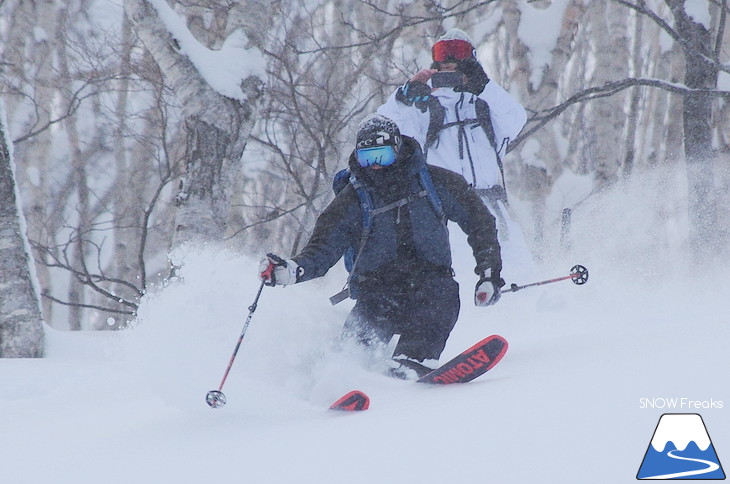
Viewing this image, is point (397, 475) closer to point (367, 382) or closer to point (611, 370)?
point (611, 370)

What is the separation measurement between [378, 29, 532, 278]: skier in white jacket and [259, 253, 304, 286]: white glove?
211 cm

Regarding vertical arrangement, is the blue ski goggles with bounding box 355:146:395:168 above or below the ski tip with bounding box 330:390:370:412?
above

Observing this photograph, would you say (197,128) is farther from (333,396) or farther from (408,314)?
(333,396)

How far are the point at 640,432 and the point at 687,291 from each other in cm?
443

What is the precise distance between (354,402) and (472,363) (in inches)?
23.1

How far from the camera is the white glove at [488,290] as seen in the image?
389cm

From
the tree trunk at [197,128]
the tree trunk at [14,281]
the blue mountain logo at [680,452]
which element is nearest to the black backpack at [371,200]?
the blue mountain logo at [680,452]

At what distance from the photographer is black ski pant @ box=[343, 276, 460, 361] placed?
393cm

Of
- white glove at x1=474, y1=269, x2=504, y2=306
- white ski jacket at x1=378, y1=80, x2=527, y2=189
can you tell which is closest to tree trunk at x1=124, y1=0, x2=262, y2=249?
white ski jacket at x1=378, y1=80, x2=527, y2=189

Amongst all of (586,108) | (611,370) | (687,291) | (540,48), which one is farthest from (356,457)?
(586,108)

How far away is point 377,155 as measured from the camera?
3.90 meters

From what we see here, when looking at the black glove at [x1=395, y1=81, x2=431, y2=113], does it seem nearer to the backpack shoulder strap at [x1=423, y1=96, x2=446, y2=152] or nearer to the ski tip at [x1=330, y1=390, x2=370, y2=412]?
the backpack shoulder strap at [x1=423, y1=96, x2=446, y2=152]

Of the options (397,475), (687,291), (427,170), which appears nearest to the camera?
(397,475)

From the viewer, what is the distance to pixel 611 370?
2824mm
